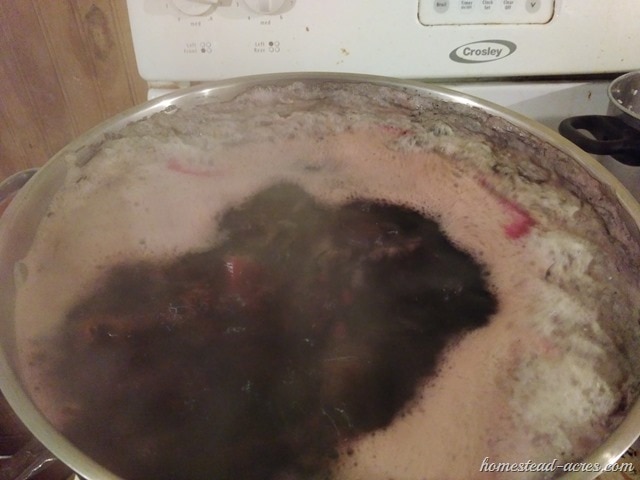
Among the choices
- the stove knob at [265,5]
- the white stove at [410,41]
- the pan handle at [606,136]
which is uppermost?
the stove knob at [265,5]

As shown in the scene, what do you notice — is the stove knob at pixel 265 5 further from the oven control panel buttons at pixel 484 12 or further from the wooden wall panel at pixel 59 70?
the wooden wall panel at pixel 59 70

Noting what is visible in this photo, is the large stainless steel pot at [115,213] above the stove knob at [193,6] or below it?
below

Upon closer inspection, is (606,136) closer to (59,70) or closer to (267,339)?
(267,339)

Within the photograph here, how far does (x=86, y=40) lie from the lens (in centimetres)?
89

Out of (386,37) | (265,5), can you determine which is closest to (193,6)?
(265,5)

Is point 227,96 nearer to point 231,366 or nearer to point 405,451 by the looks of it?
point 231,366

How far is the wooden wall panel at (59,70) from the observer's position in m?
0.86

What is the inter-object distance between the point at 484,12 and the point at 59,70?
0.65 metres

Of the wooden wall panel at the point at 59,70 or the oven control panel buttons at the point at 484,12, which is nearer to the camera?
the oven control panel buttons at the point at 484,12

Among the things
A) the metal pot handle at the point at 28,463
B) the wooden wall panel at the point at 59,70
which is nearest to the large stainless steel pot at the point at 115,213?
the metal pot handle at the point at 28,463

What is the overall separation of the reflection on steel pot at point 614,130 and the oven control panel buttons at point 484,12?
0.13 meters

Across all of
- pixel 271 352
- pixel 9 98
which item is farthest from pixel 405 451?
pixel 9 98

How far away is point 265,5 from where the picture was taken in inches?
26.6

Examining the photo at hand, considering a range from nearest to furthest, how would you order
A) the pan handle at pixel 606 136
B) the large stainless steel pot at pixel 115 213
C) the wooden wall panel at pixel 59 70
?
the large stainless steel pot at pixel 115 213 < the pan handle at pixel 606 136 < the wooden wall panel at pixel 59 70
